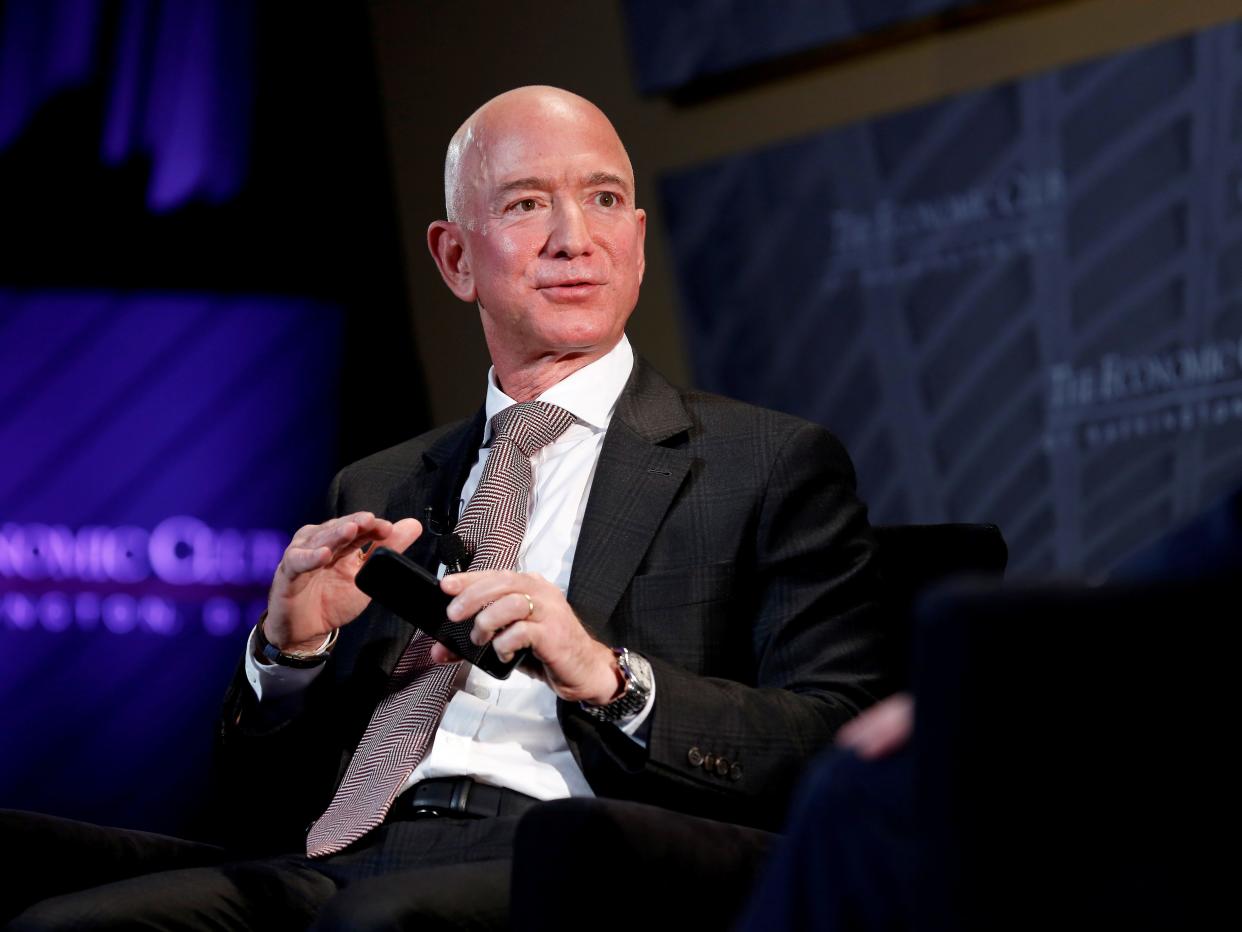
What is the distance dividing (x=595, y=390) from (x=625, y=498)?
0.24 m

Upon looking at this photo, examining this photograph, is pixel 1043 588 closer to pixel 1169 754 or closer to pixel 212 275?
pixel 1169 754

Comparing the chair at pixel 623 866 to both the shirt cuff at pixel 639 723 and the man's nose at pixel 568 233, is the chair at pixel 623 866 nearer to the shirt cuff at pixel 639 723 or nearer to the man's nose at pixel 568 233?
the shirt cuff at pixel 639 723

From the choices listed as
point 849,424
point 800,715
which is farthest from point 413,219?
point 800,715

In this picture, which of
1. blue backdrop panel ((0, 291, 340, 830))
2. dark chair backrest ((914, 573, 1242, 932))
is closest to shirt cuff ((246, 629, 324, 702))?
dark chair backrest ((914, 573, 1242, 932))

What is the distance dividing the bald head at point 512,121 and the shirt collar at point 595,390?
11.8 inches

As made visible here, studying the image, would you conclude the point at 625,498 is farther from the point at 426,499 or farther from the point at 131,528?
the point at 131,528

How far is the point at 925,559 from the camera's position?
7.16ft

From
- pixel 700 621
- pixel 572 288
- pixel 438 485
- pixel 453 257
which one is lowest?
pixel 700 621

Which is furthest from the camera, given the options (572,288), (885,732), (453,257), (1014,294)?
(1014,294)

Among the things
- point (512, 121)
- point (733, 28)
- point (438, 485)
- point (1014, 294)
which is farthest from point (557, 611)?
point (733, 28)

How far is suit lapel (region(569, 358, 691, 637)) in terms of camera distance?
201 centimetres

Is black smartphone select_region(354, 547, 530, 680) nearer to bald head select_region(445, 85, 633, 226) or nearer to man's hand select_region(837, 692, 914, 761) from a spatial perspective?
man's hand select_region(837, 692, 914, 761)

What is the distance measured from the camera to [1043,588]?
92cm

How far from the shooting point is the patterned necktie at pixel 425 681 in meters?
1.95
